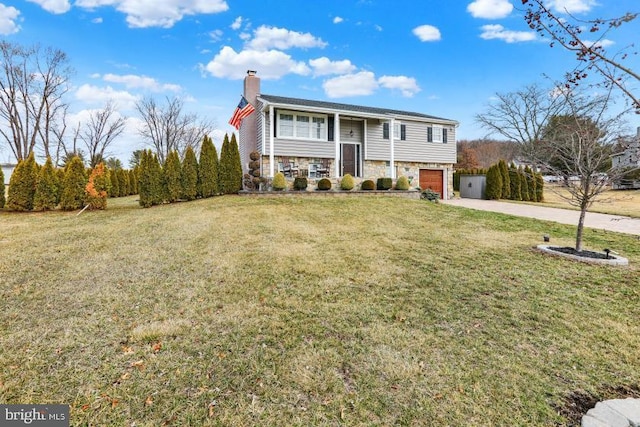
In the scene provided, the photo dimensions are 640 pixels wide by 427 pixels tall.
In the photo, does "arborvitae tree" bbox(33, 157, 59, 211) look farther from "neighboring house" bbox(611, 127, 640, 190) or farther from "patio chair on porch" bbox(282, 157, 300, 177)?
"neighboring house" bbox(611, 127, 640, 190)

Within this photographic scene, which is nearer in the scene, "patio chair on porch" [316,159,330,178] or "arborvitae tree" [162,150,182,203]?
"arborvitae tree" [162,150,182,203]

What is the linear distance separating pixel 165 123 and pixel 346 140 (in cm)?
2480

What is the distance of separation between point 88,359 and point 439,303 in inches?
149

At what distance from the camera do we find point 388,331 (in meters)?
3.18

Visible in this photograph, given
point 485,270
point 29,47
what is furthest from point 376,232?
point 29,47

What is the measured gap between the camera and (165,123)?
32.6 metres

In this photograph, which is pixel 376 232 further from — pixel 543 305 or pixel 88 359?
pixel 88 359

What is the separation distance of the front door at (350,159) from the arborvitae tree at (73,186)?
11.6m

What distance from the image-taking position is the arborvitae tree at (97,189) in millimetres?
11047

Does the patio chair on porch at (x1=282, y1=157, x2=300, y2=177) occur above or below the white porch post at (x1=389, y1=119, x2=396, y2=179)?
below

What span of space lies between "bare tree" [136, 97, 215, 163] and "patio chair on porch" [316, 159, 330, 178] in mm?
20823

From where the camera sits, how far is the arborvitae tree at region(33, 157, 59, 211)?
10547mm

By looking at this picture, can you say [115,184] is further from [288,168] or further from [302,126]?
[302,126]

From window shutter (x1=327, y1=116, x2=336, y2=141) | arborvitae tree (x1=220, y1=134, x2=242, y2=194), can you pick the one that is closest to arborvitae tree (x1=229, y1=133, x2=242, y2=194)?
arborvitae tree (x1=220, y1=134, x2=242, y2=194)
